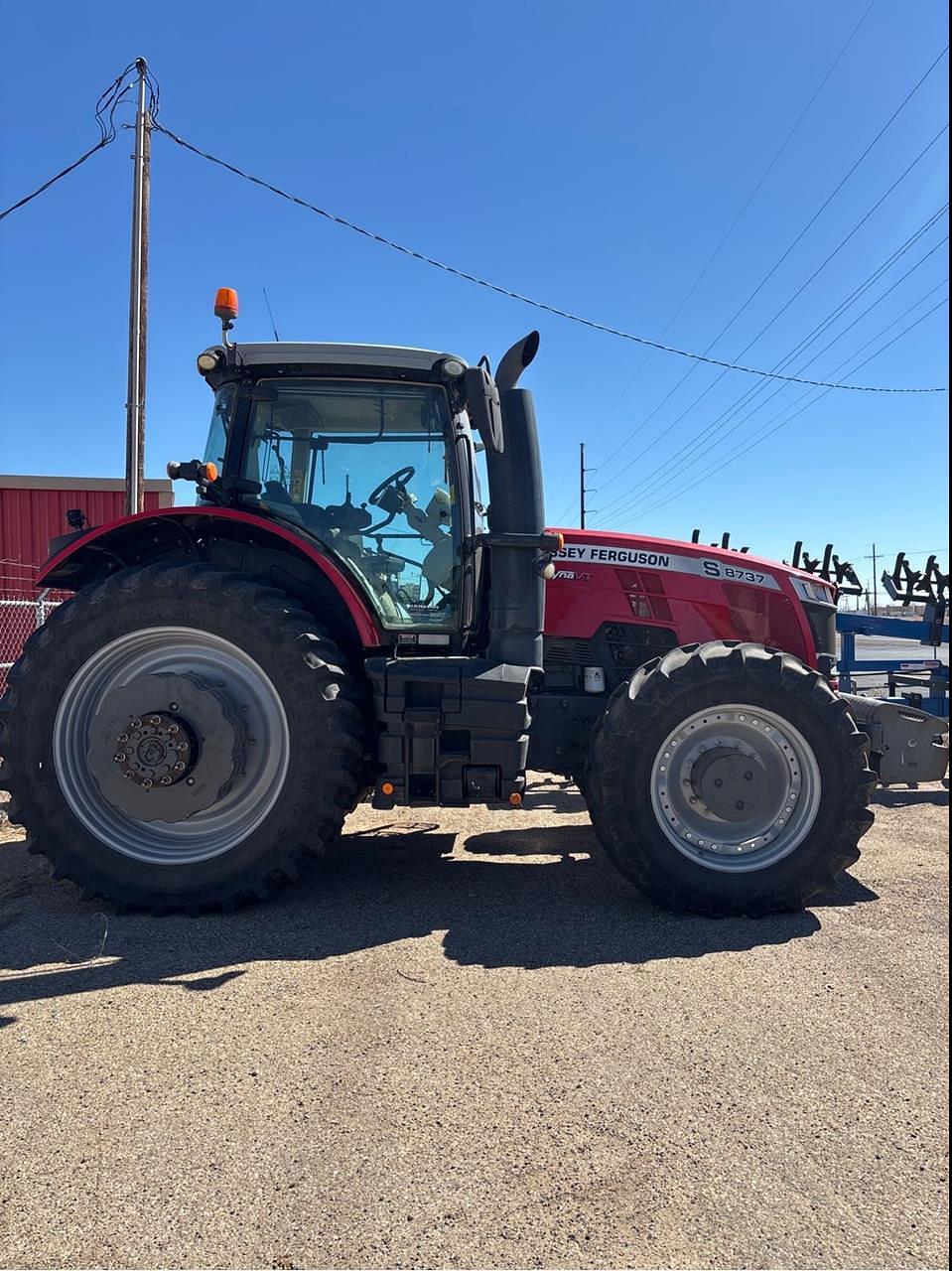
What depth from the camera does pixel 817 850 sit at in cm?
318

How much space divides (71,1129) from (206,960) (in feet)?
2.98

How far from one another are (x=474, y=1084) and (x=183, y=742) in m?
1.82

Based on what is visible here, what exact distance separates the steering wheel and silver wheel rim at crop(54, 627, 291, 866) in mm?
957

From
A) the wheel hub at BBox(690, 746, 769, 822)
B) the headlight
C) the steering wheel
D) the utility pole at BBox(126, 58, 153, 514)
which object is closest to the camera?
the wheel hub at BBox(690, 746, 769, 822)

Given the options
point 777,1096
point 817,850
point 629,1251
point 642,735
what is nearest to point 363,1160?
point 629,1251

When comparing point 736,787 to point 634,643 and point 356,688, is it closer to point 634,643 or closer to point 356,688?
point 634,643

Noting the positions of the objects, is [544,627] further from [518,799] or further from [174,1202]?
[174,1202]

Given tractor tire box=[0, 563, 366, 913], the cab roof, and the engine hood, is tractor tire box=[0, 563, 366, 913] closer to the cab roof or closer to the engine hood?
the cab roof

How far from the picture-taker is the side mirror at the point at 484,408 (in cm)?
336

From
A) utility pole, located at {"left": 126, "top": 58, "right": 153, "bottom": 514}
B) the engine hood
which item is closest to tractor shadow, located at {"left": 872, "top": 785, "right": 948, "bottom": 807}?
the engine hood

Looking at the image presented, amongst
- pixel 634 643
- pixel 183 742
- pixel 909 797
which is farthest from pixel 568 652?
pixel 909 797

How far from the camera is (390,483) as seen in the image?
3.61m

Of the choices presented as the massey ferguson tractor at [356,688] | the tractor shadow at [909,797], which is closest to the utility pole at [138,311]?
the massey ferguson tractor at [356,688]

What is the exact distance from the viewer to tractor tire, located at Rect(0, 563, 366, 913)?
3.15 m
